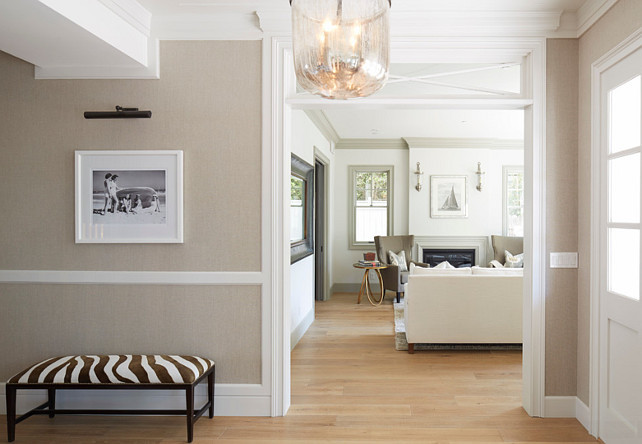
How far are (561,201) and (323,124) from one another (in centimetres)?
403

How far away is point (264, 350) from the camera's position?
3139 mm

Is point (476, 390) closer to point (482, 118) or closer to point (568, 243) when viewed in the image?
point (568, 243)

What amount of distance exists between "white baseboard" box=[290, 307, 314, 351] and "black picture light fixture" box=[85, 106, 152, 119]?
2.62m

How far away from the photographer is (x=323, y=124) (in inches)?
261

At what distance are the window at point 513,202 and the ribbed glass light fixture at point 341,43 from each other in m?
7.37

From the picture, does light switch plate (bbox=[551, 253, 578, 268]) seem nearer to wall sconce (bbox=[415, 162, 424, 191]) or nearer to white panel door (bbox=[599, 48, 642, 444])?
Answer: white panel door (bbox=[599, 48, 642, 444])

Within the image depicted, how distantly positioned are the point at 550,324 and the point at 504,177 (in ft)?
18.7

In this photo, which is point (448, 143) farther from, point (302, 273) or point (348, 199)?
point (302, 273)

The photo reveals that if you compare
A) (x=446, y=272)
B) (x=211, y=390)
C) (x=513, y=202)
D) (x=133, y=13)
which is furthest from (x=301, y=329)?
(x=513, y=202)

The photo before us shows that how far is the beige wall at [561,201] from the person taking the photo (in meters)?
3.07

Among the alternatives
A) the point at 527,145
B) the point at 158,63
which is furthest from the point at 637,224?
the point at 158,63

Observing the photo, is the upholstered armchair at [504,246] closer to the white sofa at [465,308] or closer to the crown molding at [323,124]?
the crown molding at [323,124]

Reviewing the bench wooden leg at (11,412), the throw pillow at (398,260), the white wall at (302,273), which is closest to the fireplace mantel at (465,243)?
the throw pillow at (398,260)

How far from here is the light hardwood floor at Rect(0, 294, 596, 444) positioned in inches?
112
